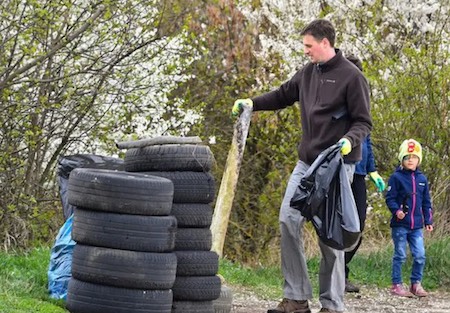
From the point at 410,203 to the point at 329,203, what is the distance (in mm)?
3371

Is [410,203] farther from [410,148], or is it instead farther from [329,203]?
[329,203]

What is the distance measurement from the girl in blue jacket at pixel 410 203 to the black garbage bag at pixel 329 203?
3218mm

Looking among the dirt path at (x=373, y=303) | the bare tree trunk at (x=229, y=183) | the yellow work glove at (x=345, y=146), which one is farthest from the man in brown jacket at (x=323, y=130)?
the bare tree trunk at (x=229, y=183)

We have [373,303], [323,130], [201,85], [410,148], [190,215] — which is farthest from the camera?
[201,85]

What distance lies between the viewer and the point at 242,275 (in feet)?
35.4

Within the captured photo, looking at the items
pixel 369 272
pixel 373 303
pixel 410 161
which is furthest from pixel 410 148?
pixel 369 272

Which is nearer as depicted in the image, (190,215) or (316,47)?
(190,215)

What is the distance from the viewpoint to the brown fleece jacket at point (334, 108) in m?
7.75

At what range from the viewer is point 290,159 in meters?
14.8

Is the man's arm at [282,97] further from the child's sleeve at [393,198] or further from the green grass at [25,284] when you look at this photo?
the child's sleeve at [393,198]

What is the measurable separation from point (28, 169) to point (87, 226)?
5.33 m

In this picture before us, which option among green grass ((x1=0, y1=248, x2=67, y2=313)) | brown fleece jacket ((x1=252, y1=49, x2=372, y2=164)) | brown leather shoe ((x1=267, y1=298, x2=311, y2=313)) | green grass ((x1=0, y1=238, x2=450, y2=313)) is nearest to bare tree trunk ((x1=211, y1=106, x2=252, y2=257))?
green grass ((x1=0, y1=238, x2=450, y2=313))

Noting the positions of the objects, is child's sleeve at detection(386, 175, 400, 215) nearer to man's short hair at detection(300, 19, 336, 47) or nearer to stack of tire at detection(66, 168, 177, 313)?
man's short hair at detection(300, 19, 336, 47)

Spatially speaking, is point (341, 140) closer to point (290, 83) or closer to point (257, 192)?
point (290, 83)
